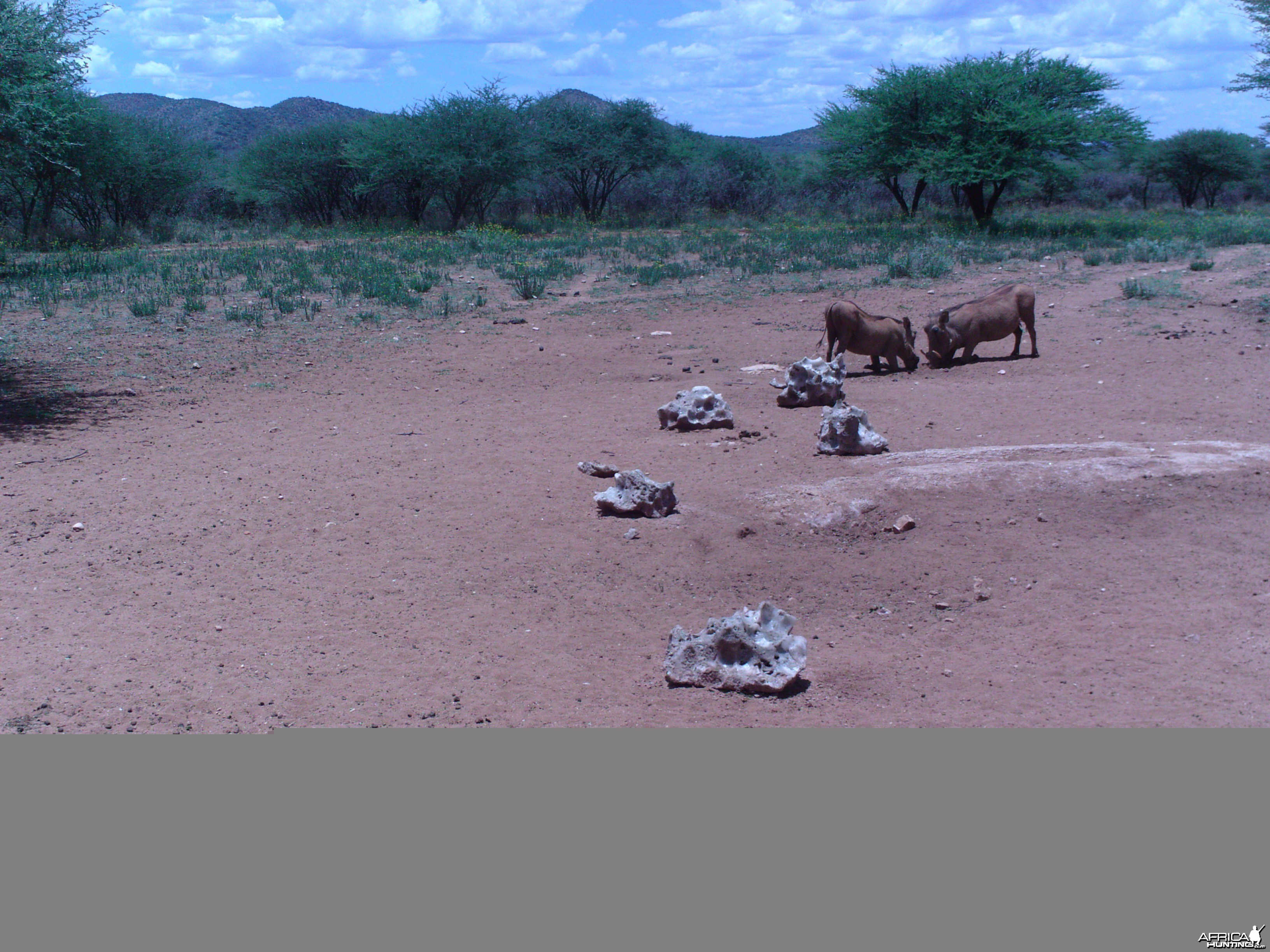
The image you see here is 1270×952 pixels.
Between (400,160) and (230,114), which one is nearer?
(400,160)

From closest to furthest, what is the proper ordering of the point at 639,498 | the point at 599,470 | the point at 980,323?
the point at 639,498, the point at 599,470, the point at 980,323

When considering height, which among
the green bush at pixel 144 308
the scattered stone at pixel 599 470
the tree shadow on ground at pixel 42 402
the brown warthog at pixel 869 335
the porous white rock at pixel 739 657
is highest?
the green bush at pixel 144 308

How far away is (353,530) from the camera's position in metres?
6.16

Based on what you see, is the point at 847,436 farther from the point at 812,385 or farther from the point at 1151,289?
the point at 1151,289

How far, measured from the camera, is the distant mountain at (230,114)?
281ft

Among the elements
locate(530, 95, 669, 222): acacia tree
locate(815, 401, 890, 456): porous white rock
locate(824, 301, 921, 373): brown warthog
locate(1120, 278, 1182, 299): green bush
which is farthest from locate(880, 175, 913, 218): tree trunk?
locate(815, 401, 890, 456): porous white rock

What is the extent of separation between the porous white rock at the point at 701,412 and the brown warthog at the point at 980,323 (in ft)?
12.1

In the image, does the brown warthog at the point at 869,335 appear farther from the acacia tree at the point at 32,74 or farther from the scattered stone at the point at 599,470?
the acacia tree at the point at 32,74

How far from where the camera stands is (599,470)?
7043 millimetres

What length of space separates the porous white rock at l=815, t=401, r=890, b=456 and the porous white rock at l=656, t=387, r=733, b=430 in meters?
1.17

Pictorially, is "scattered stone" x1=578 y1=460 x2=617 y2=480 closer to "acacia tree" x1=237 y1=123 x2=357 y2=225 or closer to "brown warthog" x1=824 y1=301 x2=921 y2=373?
"brown warthog" x1=824 y1=301 x2=921 y2=373

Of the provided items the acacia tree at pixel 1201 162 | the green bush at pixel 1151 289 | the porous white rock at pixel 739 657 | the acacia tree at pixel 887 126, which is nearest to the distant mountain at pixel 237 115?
the acacia tree at pixel 1201 162

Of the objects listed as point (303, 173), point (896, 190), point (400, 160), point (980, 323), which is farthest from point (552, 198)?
point (980, 323)

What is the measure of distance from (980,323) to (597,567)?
7.07 metres
